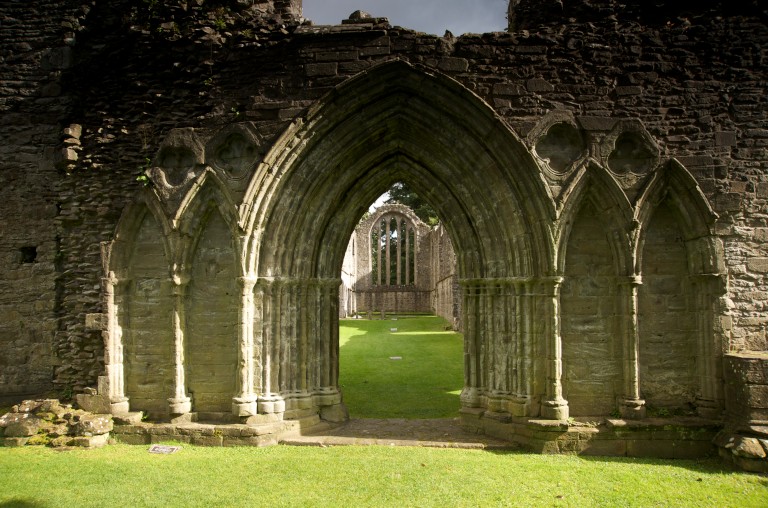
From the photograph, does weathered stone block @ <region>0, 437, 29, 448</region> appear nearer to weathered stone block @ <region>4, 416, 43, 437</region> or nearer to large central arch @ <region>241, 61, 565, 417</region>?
weathered stone block @ <region>4, 416, 43, 437</region>

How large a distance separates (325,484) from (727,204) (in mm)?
5954

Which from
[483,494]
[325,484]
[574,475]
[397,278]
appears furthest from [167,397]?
[397,278]

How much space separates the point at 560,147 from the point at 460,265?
216cm

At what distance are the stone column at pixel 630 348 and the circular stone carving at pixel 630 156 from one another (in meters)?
1.41

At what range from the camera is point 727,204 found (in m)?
6.02

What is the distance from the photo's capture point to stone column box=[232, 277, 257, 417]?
6.21 meters

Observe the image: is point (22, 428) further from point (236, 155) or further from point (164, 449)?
point (236, 155)

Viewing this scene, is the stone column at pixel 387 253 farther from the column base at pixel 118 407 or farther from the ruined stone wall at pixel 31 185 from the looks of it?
the column base at pixel 118 407

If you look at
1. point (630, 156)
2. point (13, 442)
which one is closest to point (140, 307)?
point (13, 442)

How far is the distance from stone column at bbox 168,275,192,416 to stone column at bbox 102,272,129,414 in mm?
720

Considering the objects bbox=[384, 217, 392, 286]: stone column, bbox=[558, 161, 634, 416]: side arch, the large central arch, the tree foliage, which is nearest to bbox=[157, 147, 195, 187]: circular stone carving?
the large central arch

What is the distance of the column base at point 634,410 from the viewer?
5914 millimetres

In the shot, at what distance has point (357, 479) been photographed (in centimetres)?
504

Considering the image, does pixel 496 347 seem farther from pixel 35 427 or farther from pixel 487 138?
pixel 35 427
